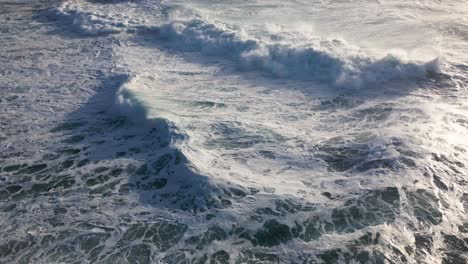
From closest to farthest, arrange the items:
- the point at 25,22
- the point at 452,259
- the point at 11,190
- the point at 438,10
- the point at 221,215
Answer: the point at 452,259
the point at 221,215
the point at 11,190
the point at 438,10
the point at 25,22

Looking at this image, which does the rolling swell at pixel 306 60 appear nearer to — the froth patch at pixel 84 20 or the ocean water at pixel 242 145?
the ocean water at pixel 242 145

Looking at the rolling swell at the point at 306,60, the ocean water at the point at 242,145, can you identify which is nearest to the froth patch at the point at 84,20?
the ocean water at the point at 242,145

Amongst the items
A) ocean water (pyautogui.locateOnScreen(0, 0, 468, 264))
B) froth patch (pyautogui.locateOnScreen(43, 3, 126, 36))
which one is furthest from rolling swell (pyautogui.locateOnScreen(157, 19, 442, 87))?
froth patch (pyautogui.locateOnScreen(43, 3, 126, 36))

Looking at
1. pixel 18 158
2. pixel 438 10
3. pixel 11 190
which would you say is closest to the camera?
pixel 11 190

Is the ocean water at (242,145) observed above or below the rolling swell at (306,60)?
below

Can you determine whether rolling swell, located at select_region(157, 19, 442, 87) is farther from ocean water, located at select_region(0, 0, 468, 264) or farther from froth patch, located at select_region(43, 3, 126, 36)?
froth patch, located at select_region(43, 3, 126, 36)

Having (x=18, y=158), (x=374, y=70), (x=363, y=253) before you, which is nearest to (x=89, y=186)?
(x=18, y=158)

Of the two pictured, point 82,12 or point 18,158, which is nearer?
point 18,158

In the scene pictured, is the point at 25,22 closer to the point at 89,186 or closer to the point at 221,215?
the point at 89,186
